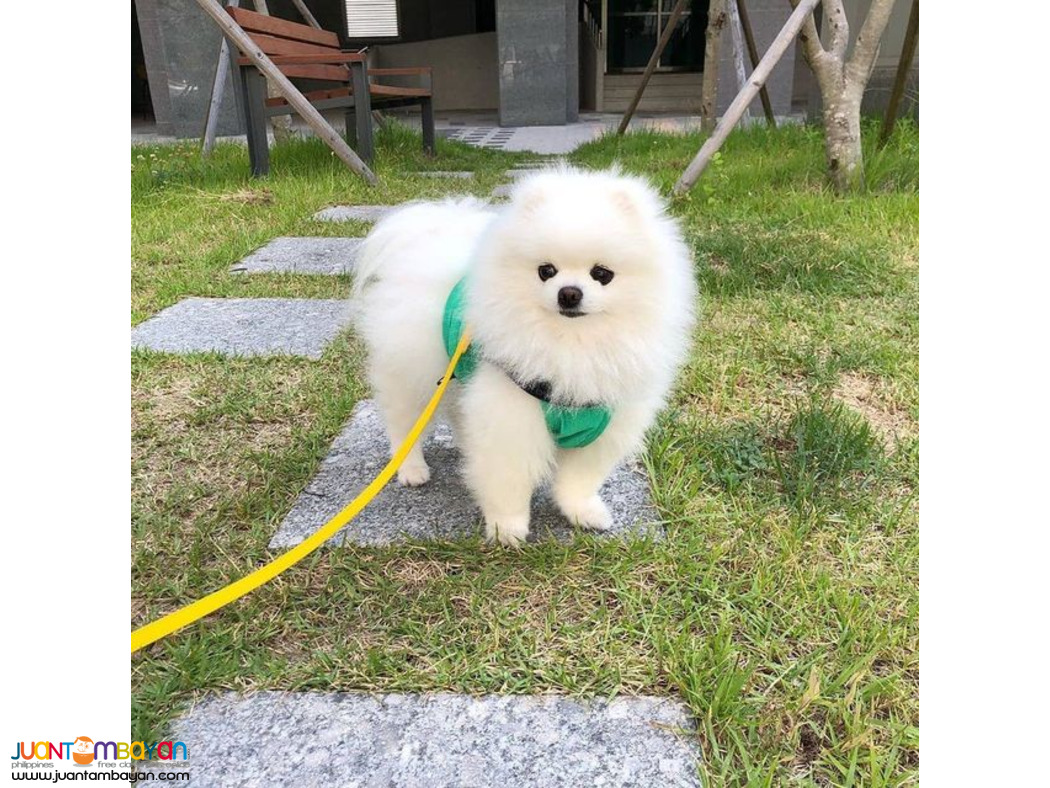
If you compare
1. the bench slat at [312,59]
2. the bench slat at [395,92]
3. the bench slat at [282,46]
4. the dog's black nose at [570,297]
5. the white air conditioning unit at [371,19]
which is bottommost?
the dog's black nose at [570,297]

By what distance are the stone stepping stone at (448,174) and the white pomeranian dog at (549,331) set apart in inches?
166

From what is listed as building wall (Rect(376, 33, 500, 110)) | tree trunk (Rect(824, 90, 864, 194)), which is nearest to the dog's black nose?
tree trunk (Rect(824, 90, 864, 194))

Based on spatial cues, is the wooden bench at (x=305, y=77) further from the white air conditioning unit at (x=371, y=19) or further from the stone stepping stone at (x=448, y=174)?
the white air conditioning unit at (x=371, y=19)

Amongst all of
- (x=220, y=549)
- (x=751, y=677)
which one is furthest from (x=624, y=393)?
(x=220, y=549)

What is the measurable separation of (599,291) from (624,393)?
0.26 m

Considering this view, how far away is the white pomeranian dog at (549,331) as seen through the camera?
1.46 m

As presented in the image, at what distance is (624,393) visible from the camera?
5.24 ft

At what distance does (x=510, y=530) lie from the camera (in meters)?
1.74

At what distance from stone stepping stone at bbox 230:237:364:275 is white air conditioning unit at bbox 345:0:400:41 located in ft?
30.1

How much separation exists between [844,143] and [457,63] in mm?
9232

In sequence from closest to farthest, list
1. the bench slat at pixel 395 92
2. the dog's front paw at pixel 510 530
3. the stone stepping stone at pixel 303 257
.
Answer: the dog's front paw at pixel 510 530 → the stone stepping stone at pixel 303 257 → the bench slat at pixel 395 92

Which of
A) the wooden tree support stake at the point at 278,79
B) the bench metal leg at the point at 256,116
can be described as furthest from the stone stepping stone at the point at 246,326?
the bench metal leg at the point at 256,116

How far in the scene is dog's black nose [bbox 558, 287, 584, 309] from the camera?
142 centimetres

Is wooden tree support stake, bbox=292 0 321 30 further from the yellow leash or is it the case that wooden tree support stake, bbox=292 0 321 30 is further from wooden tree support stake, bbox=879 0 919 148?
the yellow leash
